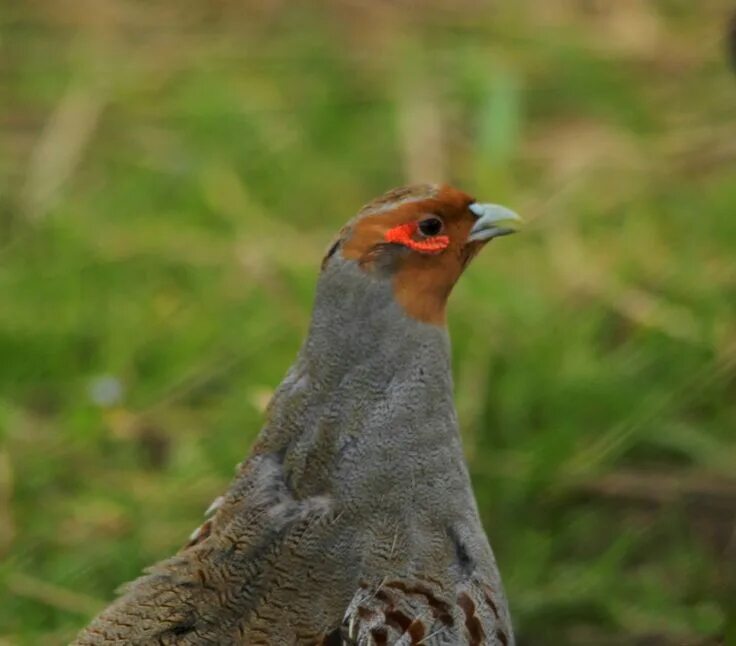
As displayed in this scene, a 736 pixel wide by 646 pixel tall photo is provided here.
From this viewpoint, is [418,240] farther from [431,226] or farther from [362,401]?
[362,401]

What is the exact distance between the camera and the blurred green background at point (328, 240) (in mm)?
4336

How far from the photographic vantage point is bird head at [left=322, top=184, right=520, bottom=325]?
2.96 metres

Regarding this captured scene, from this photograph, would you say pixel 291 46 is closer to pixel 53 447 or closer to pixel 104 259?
pixel 104 259

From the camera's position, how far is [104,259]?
5.77 meters

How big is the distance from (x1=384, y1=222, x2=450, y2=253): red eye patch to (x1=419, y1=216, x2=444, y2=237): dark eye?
0.01m

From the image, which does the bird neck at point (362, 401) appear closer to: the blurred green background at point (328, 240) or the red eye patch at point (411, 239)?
the red eye patch at point (411, 239)

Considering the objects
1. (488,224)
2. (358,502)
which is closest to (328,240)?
(488,224)

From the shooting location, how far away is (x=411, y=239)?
9.84 feet

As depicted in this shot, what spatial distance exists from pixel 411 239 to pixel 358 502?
1.65 feet

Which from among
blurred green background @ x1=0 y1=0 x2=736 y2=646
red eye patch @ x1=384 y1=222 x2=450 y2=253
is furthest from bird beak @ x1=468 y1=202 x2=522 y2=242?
blurred green background @ x1=0 y1=0 x2=736 y2=646

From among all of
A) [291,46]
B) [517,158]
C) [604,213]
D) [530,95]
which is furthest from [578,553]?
[291,46]

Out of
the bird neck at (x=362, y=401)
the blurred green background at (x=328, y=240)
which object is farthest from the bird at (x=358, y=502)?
the blurred green background at (x=328, y=240)

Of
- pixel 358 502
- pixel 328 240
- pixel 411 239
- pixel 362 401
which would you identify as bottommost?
pixel 358 502

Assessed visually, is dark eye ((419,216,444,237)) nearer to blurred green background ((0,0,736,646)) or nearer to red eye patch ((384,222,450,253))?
red eye patch ((384,222,450,253))
